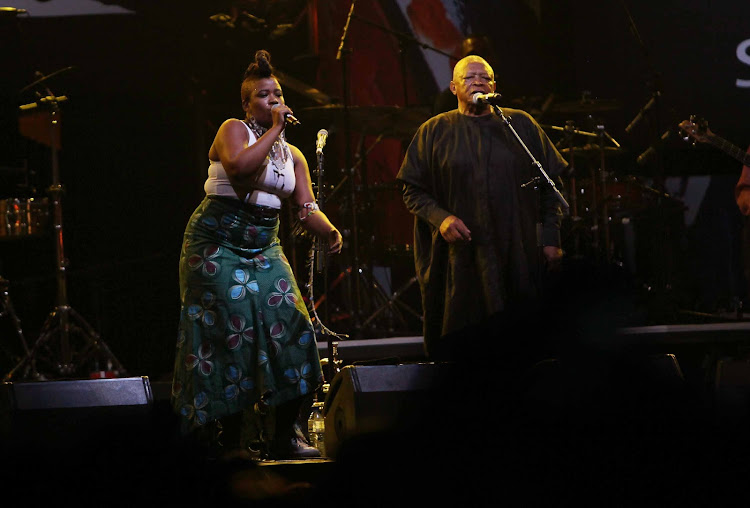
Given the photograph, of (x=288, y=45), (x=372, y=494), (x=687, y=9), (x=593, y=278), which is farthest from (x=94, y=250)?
(x=372, y=494)

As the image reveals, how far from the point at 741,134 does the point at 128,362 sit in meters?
5.90

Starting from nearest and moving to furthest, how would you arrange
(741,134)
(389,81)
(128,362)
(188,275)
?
(188,275)
(128,362)
(741,134)
(389,81)

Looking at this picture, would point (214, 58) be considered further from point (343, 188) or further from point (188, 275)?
point (188, 275)

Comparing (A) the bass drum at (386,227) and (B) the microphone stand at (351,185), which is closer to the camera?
(B) the microphone stand at (351,185)

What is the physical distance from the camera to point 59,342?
7.70m

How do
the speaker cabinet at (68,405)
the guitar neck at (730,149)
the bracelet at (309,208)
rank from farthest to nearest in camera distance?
the guitar neck at (730,149)
the bracelet at (309,208)
the speaker cabinet at (68,405)

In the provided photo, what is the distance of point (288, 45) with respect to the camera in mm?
9062

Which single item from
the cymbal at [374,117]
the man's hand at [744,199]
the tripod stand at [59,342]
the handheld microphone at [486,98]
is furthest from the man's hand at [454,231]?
the tripod stand at [59,342]

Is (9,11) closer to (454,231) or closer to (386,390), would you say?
(454,231)

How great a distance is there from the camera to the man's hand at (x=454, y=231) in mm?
5047

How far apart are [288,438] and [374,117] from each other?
4.07 metres

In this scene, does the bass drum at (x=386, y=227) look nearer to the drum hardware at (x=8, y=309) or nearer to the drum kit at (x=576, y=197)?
the drum kit at (x=576, y=197)

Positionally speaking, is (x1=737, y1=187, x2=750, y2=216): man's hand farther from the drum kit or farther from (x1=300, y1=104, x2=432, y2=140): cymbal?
(x1=300, y1=104, x2=432, y2=140): cymbal

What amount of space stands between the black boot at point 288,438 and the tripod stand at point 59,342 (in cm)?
287
